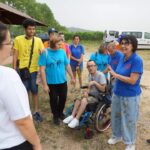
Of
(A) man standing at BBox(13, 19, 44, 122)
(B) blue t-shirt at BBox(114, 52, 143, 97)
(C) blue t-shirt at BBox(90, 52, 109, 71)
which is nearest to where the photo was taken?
(B) blue t-shirt at BBox(114, 52, 143, 97)

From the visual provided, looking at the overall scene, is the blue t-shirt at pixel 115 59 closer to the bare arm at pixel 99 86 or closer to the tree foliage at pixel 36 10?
the bare arm at pixel 99 86

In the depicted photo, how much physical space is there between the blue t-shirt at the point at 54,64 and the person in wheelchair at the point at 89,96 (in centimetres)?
47

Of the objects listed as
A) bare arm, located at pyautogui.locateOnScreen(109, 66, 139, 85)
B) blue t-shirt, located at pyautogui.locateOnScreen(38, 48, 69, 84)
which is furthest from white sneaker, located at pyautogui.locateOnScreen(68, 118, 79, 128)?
bare arm, located at pyautogui.locateOnScreen(109, 66, 139, 85)

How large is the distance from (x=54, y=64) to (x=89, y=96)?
2.55 feet

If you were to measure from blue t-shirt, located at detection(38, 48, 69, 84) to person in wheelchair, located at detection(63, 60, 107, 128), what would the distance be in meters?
0.47

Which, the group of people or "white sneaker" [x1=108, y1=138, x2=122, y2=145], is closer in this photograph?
the group of people

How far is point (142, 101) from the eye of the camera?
6.39 metres

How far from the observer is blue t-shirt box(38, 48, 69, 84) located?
4.36 m

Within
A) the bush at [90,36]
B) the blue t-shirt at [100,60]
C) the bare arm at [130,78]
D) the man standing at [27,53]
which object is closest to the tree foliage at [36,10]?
the bush at [90,36]

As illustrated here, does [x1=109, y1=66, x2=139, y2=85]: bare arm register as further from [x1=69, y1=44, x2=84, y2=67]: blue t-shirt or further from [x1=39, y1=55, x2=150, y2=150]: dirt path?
[x1=69, y1=44, x2=84, y2=67]: blue t-shirt

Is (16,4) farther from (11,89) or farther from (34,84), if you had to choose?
(11,89)

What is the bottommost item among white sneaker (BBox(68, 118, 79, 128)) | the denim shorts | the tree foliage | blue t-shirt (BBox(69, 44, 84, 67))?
white sneaker (BBox(68, 118, 79, 128))

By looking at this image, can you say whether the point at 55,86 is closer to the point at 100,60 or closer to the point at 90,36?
the point at 100,60

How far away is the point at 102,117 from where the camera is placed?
173 inches
